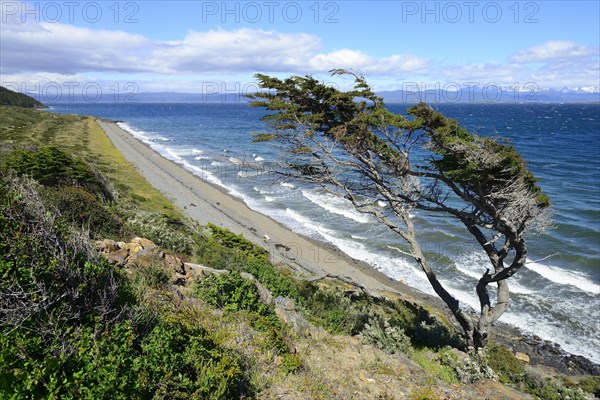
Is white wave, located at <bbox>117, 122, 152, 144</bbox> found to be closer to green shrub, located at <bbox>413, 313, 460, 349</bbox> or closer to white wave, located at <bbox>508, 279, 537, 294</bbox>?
white wave, located at <bbox>508, 279, 537, 294</bbox>

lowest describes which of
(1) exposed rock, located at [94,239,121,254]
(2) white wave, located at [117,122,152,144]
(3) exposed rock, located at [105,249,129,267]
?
(3) exposed rock, located at [105,249,129,267]

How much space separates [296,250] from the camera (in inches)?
961

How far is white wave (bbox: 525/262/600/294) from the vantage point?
1972 centimetres

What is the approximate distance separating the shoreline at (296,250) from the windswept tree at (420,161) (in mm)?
4248

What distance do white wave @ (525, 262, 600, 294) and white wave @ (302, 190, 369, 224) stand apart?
1150 cm

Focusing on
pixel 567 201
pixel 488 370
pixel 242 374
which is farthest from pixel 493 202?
pixel 567 201

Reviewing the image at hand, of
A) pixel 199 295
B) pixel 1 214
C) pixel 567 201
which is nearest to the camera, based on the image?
pixel 1 214

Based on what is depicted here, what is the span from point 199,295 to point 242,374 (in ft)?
9.10

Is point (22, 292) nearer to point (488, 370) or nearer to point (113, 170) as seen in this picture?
point (488, 370)

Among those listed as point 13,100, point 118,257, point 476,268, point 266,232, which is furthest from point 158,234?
point 13,100

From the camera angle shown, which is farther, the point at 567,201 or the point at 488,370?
the point at 567,201

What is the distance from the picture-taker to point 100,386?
438 centimetres

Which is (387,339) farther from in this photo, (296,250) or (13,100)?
(13,100)

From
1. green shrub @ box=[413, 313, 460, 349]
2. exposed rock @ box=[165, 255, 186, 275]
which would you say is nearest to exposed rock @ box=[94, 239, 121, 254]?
exposed rock @ box=[165, 255, 186, 275]
